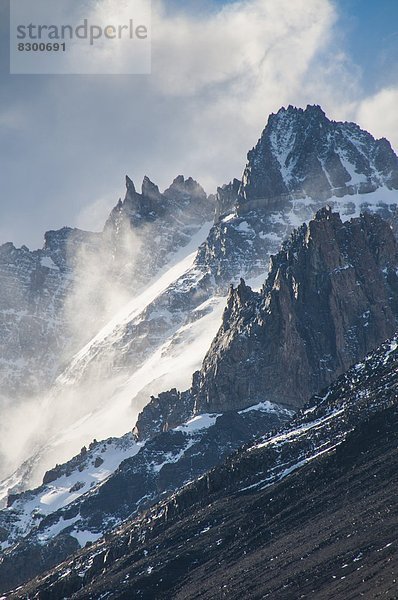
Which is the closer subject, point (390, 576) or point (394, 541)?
point (390, 576)

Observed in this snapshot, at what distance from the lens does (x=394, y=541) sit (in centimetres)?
19988

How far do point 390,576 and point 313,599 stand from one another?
1341cm

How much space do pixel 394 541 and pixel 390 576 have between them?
45.8ft

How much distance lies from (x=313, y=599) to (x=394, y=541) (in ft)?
51.9

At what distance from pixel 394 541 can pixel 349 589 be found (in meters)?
13.0

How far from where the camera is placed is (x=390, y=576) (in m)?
186

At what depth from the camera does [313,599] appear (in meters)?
194

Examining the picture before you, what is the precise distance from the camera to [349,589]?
190750mm

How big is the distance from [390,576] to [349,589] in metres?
7.35

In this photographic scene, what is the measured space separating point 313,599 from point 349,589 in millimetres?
6096
